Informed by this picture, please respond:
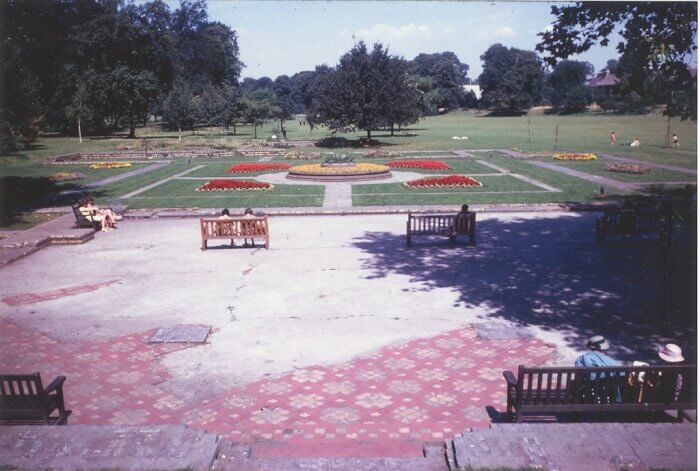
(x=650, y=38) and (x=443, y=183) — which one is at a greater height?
(x=650, y=38)

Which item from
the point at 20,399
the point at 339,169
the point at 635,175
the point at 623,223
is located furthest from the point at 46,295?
the point at 635,175

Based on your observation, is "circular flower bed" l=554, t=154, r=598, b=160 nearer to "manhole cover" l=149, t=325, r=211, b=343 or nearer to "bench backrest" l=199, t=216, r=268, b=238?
"bench backrest" l=199, t=216, r=268, b=238

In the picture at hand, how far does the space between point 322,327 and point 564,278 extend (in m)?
5.73

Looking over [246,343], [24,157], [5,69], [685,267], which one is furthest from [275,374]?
[24,157]

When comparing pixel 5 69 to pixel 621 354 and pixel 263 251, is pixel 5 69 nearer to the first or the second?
pixel 263 251

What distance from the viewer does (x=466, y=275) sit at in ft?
39.0

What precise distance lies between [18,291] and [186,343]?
5048 mm

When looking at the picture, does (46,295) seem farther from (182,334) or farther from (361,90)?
(361,90)

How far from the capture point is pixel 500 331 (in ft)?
29.2

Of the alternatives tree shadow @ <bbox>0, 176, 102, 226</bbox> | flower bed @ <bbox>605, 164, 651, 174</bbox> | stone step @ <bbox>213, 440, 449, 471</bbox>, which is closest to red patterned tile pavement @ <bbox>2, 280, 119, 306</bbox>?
stone step @ <bbox>213, 440, 449, 471</bbox>

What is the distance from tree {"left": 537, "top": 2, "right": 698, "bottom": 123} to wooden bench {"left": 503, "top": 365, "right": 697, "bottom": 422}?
5225 millimetres

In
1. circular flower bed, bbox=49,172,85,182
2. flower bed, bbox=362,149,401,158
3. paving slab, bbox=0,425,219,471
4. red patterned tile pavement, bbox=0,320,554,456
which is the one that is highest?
flower bed, bbox=362,149,401,158

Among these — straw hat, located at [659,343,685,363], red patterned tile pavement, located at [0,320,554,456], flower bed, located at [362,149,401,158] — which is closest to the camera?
red patterned tile pavement, located at [0,320,554,456]

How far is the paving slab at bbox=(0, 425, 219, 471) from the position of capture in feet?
16.6
